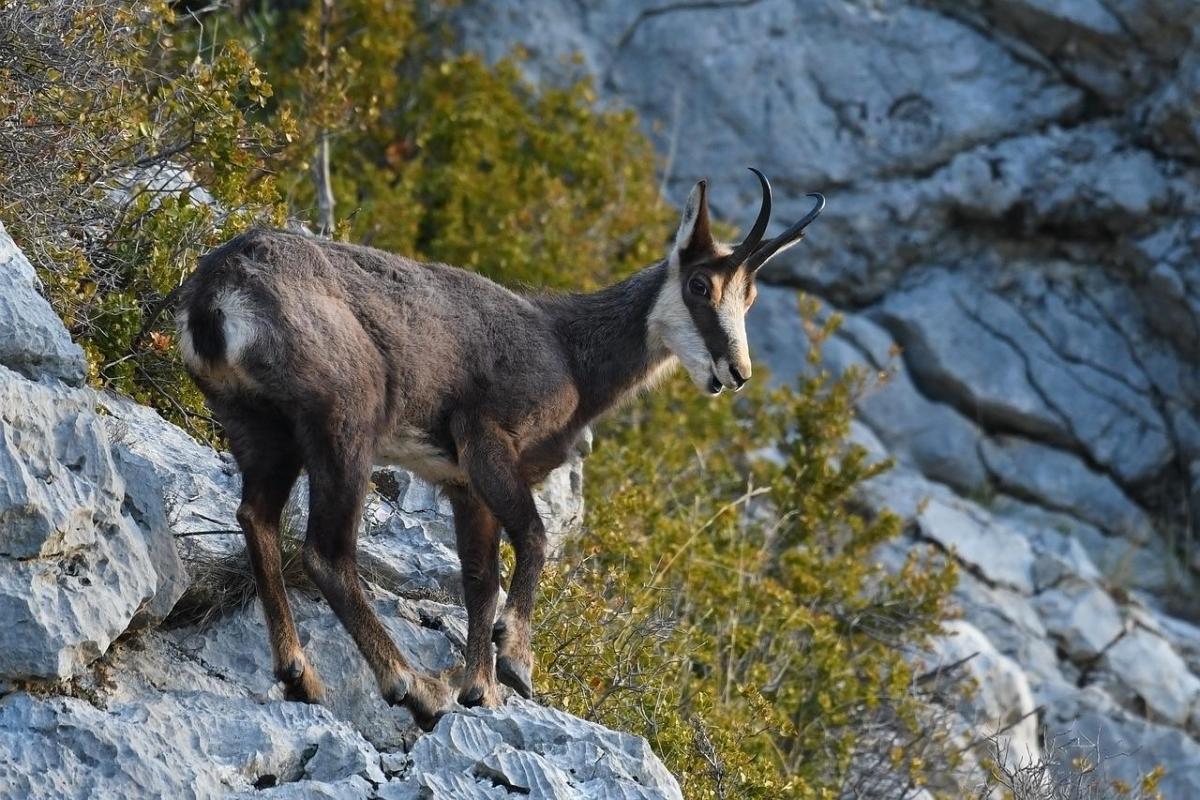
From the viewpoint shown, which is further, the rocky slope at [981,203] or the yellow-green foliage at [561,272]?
the rocky slope at [981,203]

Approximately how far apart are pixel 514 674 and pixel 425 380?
3.88 feet

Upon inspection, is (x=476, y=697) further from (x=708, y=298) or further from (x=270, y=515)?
(x=708, y=298)

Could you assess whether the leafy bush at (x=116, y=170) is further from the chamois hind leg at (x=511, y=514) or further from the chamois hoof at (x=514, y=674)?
the chamois hoof at (x=514, y=674)

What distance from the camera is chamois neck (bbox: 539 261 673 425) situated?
7.34m

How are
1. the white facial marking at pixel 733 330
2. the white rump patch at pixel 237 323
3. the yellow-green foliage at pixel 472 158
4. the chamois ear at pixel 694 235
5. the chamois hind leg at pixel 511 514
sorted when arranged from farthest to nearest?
the yellow-green foliage at pixel 472 158, the chamois ear at pixel 694 235, the white facial marking at pixel 733 330, the chamois hind leg at pixel 511 514, the white rump patch at pixel 237 323

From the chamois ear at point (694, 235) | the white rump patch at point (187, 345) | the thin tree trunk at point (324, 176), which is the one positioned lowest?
the thin tree trunk at point (324, 176)

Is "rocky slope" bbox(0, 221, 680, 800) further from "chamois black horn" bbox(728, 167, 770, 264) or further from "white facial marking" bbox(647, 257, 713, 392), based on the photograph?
"chamois black horn" bbox(728, 167, 770, 264)

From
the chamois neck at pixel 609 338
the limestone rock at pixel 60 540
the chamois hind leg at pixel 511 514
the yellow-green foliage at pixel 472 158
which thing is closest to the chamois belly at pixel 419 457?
the chamois hind leg at pixel 511 514

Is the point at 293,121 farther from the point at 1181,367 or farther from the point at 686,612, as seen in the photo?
the point at 1181,367

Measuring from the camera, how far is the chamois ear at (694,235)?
294 inches

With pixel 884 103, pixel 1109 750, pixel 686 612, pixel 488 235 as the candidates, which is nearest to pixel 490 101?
pixel 488 235

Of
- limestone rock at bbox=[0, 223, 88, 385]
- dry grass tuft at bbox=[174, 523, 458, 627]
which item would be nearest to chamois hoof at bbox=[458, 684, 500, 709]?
dry grass tuft at bbox=[174, 523, 458, 627]

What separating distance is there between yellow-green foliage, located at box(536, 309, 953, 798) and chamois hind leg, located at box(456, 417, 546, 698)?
684 millimetres

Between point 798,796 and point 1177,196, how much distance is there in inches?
329
